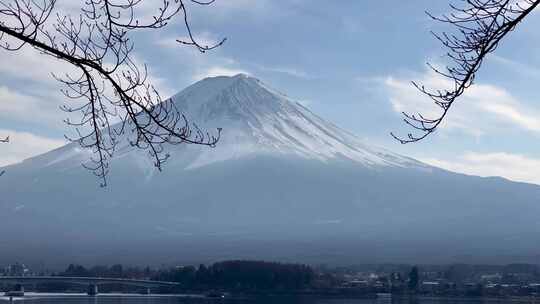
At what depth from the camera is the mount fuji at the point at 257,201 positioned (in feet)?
245

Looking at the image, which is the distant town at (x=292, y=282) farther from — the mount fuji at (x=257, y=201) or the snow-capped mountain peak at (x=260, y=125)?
the snow-capped mountain peak at (x=260, y=125)

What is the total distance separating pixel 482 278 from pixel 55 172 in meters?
71.6

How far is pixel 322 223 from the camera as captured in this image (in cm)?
9675

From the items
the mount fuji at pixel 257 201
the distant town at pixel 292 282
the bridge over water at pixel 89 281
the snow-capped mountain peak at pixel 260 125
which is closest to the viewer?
the distant town at pixel 292 282

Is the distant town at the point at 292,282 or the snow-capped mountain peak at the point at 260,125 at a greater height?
the snow-capped mountain peak at the point at 260,125

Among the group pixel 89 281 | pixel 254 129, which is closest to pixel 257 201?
pixel 254 129

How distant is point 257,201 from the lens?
105125mm

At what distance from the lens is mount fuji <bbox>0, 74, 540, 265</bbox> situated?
74750 millimetres

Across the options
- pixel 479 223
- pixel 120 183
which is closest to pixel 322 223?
pixel 479 223

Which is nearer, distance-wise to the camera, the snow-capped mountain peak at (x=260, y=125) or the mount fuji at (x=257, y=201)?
the mount fuji at (x=257, y=201)

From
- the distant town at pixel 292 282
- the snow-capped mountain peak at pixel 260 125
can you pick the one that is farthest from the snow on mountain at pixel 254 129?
the distant town at pixel 292 282

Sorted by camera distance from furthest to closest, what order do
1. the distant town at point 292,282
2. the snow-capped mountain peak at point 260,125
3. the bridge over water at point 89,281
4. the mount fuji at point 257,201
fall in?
the snow-capped mountain peak at point 260,125, the mount fuji at point 257,201, the bridge over water at point 89,281, the distant town at point 292,282

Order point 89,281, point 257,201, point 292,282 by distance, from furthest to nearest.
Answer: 1. point 257,201
2. point 89,281
3. point 292,282

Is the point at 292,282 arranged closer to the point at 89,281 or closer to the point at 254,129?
the point at 89,281
